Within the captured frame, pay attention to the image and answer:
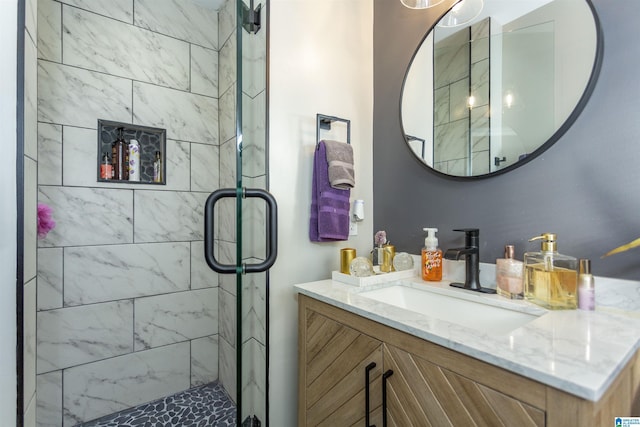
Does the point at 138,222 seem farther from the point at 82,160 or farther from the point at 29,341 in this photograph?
the point at 29,341

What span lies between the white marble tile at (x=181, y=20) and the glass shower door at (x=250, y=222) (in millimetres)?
1031

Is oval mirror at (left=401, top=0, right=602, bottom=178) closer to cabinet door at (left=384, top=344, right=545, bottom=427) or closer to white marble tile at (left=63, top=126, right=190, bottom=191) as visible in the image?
cabinet door at (left=384, top=344, right=545, bottom=427)

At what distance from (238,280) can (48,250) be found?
4.49ft

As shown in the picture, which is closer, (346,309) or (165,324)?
(346,309)

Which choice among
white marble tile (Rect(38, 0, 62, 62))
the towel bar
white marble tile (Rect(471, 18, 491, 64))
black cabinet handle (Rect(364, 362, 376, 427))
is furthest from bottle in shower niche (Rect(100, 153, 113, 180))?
white marble tile (Rect(471, 18, 491, 64))

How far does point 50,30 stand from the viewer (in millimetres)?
1485

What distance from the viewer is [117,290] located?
165 centimetres

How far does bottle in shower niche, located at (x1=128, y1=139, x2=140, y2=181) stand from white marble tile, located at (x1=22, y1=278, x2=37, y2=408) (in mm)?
969

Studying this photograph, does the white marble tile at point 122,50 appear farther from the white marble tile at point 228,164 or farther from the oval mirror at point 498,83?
the oval mirror at point 498,83

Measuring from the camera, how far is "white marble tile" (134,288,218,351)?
1.72 m

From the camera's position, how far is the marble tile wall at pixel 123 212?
1488mm

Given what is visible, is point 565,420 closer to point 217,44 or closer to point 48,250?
point 48,250

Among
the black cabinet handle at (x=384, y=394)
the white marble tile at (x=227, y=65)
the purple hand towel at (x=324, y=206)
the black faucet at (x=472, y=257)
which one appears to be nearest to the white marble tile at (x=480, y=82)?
the black faucet at (x=472, y=257)

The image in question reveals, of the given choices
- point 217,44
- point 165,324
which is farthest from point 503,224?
point 217,44
